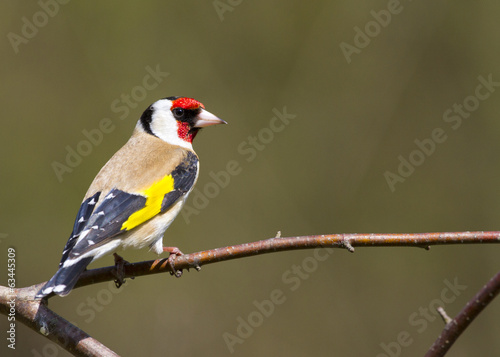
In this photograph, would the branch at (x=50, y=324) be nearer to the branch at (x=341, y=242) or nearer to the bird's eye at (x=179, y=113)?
the branch at (x=341, y=242)

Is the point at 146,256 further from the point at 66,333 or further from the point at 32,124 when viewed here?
the point at 66,333

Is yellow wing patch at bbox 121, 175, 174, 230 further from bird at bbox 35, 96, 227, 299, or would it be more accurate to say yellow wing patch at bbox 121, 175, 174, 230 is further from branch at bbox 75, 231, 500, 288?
branch at bbox 75, 231, 500, 288

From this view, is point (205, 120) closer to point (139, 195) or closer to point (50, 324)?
point (139, 195)

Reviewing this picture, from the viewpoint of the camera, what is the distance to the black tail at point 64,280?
303 centimetres

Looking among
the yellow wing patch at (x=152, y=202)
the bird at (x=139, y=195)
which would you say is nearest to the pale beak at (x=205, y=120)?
the bird at (x=139, y=195)

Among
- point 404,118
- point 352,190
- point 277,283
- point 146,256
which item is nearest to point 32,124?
point 146,256

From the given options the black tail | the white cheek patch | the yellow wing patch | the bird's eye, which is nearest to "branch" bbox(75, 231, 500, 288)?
the black tail

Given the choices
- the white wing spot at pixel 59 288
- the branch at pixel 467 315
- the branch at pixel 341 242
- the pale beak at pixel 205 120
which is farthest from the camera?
the pale beak at pixel 205 120

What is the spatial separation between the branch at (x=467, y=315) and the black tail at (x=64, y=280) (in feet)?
6.01

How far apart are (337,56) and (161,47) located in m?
2.16

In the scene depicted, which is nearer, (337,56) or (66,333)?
(66,333)

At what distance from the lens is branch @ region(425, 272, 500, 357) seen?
1.92m

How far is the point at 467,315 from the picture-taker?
1946 millimetres

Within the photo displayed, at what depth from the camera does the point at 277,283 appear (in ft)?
23.0
